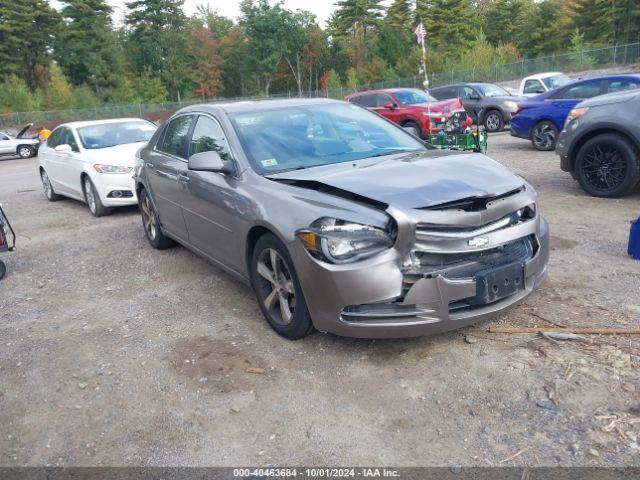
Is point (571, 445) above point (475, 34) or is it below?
below

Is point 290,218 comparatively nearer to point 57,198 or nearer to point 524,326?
point 524,326

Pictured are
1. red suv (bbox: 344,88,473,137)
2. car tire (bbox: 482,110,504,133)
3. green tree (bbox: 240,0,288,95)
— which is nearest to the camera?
red suv (bbox: 344,88,473,137)

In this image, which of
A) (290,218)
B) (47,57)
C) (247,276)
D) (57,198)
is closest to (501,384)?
(290,218)

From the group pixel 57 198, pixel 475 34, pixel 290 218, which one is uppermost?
pixel 475 34

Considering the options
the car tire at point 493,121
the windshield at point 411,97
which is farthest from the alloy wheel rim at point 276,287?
the car tire at point 493,121

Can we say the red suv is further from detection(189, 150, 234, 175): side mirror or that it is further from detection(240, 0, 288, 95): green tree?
detection(240, 0, 288, 95): green tree

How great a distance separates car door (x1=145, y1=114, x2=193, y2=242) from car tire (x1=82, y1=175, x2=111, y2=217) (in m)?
2.89

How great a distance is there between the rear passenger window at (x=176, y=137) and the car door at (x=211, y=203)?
0.22 metres

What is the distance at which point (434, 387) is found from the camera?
10.5 ft

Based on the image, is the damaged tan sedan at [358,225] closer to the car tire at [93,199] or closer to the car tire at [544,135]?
the car tire at [93,199]

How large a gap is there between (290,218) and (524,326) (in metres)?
1.75

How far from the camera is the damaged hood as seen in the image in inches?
135

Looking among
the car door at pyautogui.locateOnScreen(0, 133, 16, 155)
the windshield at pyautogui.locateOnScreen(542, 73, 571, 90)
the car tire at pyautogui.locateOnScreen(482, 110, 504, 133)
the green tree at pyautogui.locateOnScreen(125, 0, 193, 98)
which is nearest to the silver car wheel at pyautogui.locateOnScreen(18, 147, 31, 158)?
the car door at pyautogui.locateOnScreen(0, 133, 16, 155)

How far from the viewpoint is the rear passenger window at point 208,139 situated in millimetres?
4562
